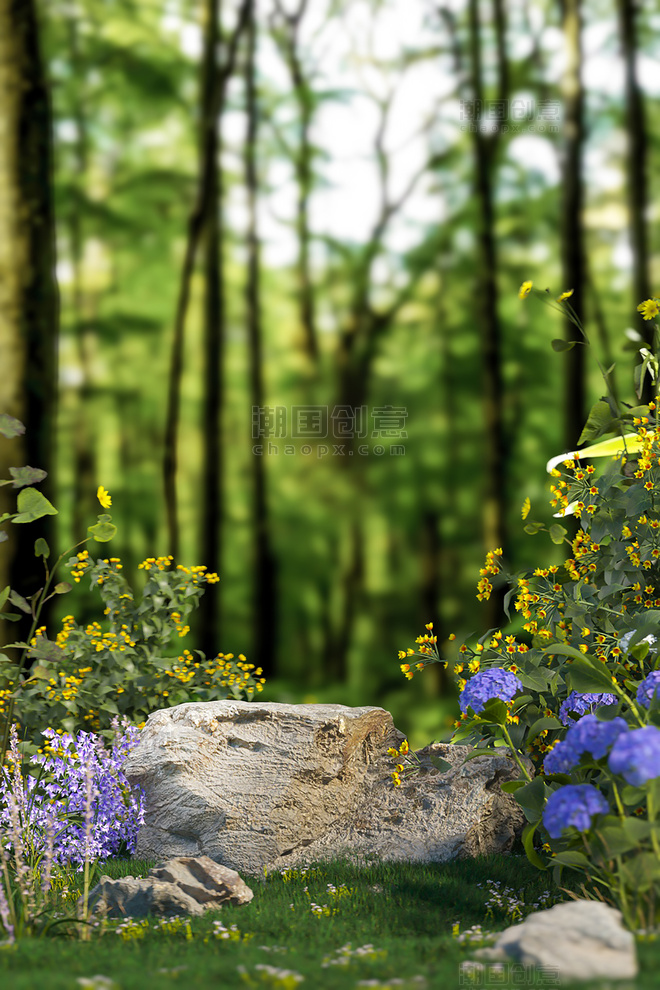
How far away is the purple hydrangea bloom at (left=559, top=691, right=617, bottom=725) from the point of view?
2.95 meters

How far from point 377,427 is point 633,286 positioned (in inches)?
91.3

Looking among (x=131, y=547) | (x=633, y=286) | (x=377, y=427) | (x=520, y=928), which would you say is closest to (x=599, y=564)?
(x=520, y=928)

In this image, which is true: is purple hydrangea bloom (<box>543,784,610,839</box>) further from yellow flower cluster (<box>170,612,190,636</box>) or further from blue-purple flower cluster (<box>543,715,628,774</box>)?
yellow flower cluster (<box>170,612,190,636</box>)

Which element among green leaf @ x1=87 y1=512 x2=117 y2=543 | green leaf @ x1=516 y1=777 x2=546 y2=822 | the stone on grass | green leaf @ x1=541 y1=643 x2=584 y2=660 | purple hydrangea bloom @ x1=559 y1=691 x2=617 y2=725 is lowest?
the stone on grass

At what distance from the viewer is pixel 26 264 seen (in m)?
5.56

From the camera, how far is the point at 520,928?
2355 mm

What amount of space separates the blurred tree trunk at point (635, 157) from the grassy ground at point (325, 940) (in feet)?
16.0

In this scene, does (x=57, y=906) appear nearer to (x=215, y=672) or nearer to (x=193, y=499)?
(x=215, y=672)

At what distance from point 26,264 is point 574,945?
16.4 feet

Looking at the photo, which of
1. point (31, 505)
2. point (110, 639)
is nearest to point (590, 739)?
point (31, 505)

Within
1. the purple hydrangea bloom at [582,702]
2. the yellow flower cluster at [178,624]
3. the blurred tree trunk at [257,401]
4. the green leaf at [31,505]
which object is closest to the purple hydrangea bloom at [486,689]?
the purple hydrangea bloom at [582,702]

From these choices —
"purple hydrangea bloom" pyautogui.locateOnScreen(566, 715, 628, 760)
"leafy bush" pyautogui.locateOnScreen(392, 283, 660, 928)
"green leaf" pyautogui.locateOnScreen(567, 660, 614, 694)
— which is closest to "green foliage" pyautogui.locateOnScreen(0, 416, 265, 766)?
"leafy bush" pyautogui.locateOnScreen(392, 283, 660, 928)

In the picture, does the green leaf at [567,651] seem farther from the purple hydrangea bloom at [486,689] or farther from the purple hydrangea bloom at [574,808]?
the purple hydrangea bloom at [574,808]

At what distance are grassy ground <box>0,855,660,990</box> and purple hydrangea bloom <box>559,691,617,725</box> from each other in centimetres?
71
